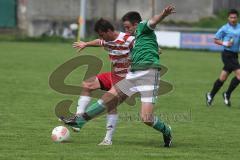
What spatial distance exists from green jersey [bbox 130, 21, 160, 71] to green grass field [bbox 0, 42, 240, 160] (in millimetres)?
1154

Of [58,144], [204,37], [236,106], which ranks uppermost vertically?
[58,144]

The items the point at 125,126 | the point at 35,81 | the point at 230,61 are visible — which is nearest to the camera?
the point at 125,126

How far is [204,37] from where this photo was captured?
39.8 metres

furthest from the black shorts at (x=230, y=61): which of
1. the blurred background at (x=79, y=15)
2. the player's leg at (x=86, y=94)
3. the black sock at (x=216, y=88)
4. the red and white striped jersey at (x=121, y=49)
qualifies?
the blurred background at (x=79, y=15)

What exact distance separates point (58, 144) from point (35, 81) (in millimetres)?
10424

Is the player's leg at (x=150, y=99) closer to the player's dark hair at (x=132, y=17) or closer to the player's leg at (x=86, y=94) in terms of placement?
the player's dark hair at (x=132, y=17)

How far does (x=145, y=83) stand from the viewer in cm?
1035

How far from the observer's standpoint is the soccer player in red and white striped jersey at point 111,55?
34.0 feet

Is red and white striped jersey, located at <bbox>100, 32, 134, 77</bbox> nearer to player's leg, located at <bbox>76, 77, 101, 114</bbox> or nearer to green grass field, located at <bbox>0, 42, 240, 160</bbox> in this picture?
player's leg, located at <bbox>76, 77, 101, 114</bbox>

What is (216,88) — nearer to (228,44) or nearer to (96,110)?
(228,44)

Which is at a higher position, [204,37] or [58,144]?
[58,144]

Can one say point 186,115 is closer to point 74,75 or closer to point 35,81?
point 35,81

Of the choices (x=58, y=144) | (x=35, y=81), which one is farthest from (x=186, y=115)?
(x=35, y=81)

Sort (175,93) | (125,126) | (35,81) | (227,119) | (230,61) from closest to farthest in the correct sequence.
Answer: (125,126)
(227,119)
(230,61)
(175,93)
(35,81)
